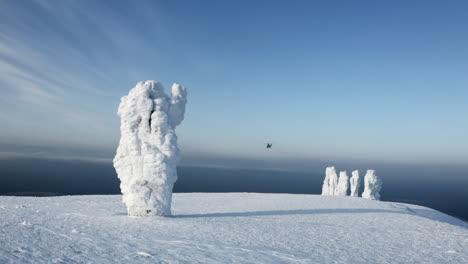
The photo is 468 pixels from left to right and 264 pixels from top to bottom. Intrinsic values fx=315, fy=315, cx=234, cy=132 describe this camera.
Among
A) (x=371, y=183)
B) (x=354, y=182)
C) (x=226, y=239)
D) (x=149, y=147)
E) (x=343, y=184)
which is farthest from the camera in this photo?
(x=354, y=182)

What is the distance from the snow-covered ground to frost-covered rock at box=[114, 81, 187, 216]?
1792 mm

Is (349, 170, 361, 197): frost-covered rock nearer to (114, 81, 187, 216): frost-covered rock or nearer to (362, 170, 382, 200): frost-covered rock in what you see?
(362, 170, 382, 200): frost-covered rock

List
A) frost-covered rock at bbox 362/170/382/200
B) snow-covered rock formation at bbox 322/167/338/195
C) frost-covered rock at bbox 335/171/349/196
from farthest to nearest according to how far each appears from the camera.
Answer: snow-covered rock formation at bbox 322/167/338/195
frost-covered rock at bbox 335/171/349/196
frost-covered rock at bbox 362/170/382/200

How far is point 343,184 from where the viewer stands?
64.4 m

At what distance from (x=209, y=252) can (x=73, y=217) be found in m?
11.6

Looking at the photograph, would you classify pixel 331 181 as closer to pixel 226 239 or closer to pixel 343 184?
pixel 343 184

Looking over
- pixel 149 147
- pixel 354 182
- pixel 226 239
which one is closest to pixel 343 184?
pixel 354 182

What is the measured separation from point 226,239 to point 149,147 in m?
10.2

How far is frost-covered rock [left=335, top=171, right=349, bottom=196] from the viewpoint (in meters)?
64.0

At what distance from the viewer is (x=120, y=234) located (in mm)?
15492

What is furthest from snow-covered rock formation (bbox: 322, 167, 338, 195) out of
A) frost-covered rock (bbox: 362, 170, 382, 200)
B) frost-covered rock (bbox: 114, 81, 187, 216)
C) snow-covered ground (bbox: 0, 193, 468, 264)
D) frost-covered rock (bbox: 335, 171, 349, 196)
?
frost-covered rock (bbox: 114, 81, 187, 216)

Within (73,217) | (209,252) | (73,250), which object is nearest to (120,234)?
(73,250)

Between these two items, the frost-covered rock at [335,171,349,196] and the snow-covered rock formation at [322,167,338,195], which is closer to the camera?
the frost-covered rock at [335,171,349,196]

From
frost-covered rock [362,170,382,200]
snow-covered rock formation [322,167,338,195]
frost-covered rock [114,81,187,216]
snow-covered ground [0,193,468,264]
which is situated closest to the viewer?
snow-covered ground [0,193,468,264]
